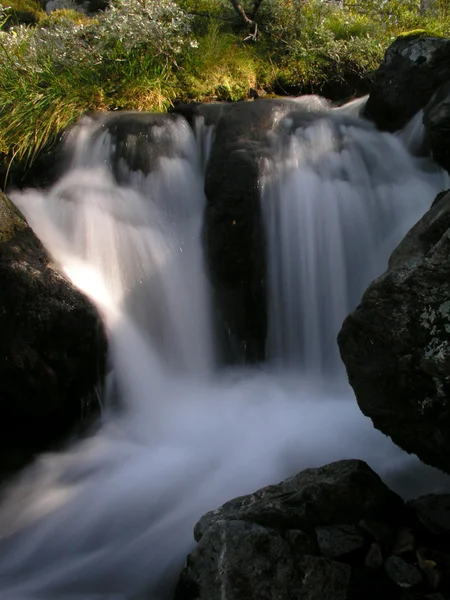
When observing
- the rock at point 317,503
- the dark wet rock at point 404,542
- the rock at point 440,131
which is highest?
the rock at point 440,131

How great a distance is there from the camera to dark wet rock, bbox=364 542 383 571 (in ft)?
7.48

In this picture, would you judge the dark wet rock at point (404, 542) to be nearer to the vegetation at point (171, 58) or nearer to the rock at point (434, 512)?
the rock at point (434, 512)

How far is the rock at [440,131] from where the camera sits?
485 cm

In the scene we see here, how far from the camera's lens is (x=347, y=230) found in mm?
4891

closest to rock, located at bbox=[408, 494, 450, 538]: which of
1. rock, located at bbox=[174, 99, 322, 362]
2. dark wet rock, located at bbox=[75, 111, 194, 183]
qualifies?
rock, located at bbox=[174, 99, 322, 362]

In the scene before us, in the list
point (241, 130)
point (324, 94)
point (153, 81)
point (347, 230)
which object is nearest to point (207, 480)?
point (347, 230)

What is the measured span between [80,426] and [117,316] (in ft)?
2.88

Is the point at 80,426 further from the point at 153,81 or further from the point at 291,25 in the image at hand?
the point at 291,25

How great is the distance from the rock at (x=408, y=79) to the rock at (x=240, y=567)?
4.77m

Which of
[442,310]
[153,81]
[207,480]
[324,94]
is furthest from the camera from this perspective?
[324,94]

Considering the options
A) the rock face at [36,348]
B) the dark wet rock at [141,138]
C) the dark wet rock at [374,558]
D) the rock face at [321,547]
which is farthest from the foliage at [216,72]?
the dark wet rock at [374,558]

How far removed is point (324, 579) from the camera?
221 centimetres

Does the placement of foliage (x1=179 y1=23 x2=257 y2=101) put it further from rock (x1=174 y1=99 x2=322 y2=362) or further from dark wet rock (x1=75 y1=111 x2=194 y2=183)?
rock (x1=174 y1=99 x2=322 y2=362)

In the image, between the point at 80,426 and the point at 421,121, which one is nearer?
the point at 80,426
